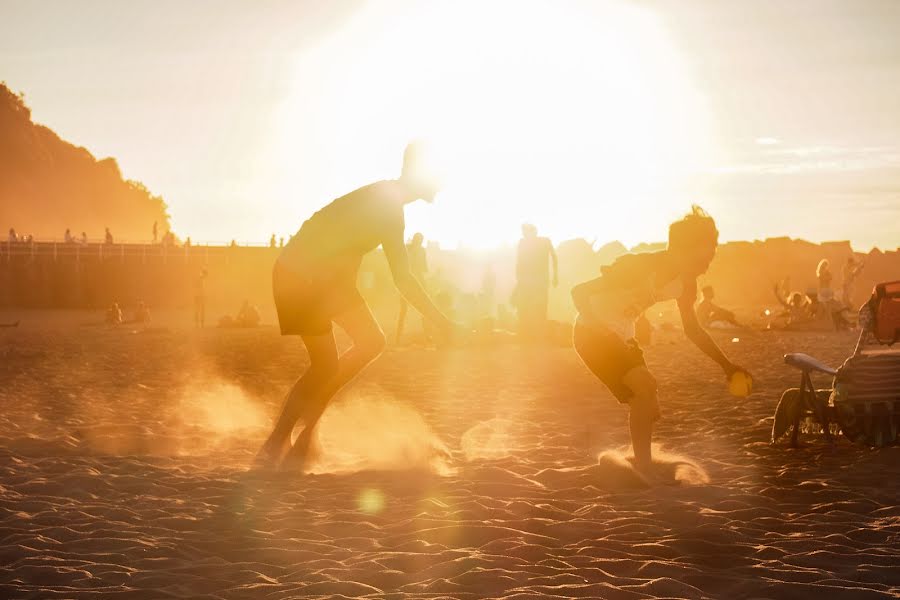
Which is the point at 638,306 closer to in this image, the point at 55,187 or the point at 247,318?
the point at 247,318

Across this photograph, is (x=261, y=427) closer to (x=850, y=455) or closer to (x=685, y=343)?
(x=850, y=455)

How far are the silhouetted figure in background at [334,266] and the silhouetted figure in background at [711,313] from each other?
65.1 feet

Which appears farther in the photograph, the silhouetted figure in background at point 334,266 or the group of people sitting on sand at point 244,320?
the group of people sitting on sand at point 244,320

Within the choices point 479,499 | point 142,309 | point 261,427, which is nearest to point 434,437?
point 261,427

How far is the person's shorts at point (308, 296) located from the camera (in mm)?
6441

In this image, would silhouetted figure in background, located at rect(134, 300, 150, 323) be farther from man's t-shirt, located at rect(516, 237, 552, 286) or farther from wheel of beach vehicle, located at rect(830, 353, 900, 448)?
wheel of beach vehicle, located at rect(830, 353, 900, 448)

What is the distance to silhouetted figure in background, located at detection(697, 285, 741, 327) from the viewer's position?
2550 cm

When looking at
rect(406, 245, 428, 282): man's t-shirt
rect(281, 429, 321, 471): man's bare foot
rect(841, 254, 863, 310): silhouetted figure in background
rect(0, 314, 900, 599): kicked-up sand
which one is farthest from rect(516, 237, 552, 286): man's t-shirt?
rect(281, 429, 321, 471): man's bare foot

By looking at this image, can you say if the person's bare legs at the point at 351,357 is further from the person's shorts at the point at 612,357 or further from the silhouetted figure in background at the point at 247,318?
the silhouetted figure in background at the point at 247,318

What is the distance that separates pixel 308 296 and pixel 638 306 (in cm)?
226

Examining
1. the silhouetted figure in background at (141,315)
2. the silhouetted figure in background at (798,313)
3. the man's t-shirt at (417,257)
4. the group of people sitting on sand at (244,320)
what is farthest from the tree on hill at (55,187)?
the silhouetted figure in background at (798,313)

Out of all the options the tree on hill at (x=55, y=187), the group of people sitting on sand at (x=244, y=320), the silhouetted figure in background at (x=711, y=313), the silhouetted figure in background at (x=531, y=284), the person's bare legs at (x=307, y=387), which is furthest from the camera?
the tree on hill at (x=55, y=187)

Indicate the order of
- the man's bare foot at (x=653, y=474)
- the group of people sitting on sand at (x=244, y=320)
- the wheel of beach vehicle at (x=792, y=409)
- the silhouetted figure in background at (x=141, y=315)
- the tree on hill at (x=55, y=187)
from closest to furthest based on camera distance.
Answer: the man's bare foot at (x=653, y=474), the wheel of beach vehicle at (x=792, y=409), the group of people sitting on sand at (x=244, y=320), the silhouetted figure in background at (x=141, y=315), the tree on hill at (x=55, y=187)

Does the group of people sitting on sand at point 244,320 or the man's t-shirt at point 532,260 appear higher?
the man's t-shirt at point 532,260
